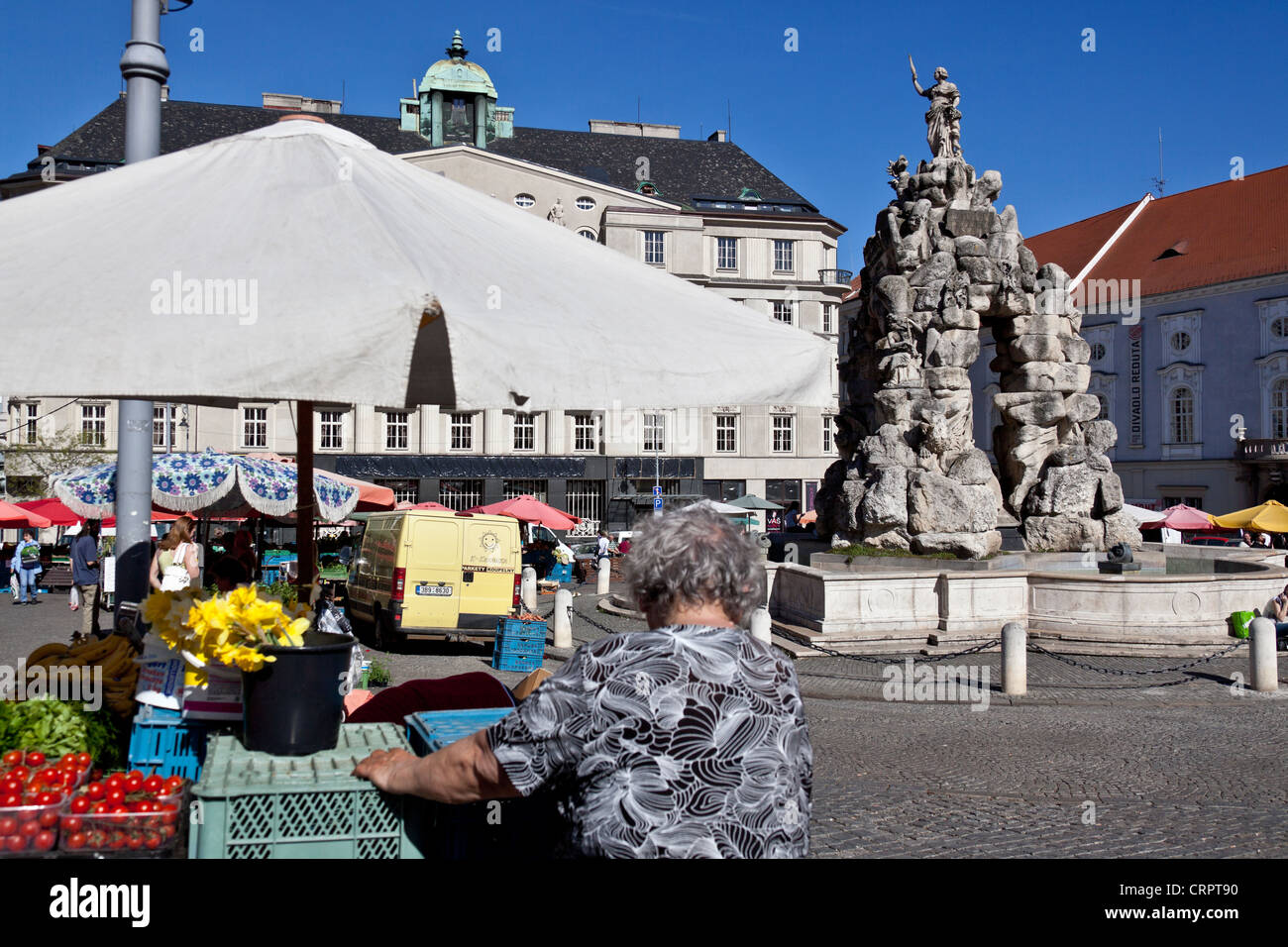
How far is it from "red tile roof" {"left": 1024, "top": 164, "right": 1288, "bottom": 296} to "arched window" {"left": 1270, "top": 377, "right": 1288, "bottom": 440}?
4729 mm

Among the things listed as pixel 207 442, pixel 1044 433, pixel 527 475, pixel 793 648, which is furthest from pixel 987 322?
pixel 207 442

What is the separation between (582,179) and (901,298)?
38.5 m

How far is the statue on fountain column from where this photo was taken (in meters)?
18.6

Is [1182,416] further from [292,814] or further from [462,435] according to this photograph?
[292,814]

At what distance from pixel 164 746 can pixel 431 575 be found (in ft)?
38.5

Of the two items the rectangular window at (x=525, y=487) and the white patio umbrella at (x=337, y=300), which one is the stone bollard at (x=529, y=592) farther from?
the rectangular window at (x=525, y=487)

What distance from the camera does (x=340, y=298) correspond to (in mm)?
3133

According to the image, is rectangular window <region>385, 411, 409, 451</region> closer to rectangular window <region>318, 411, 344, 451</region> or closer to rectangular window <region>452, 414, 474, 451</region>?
rectangular window <region>318, 411, 344, 451</region>

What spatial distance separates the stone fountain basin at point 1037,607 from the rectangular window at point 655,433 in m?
37.9

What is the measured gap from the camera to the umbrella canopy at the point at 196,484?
14680 mm

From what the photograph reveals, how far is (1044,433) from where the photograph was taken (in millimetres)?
18156

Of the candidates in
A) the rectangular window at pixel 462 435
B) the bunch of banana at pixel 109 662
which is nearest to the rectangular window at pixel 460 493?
the rectangular window at pixel 462 435

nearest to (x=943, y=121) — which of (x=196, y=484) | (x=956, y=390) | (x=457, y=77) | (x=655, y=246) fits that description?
(x=956, y=390)
